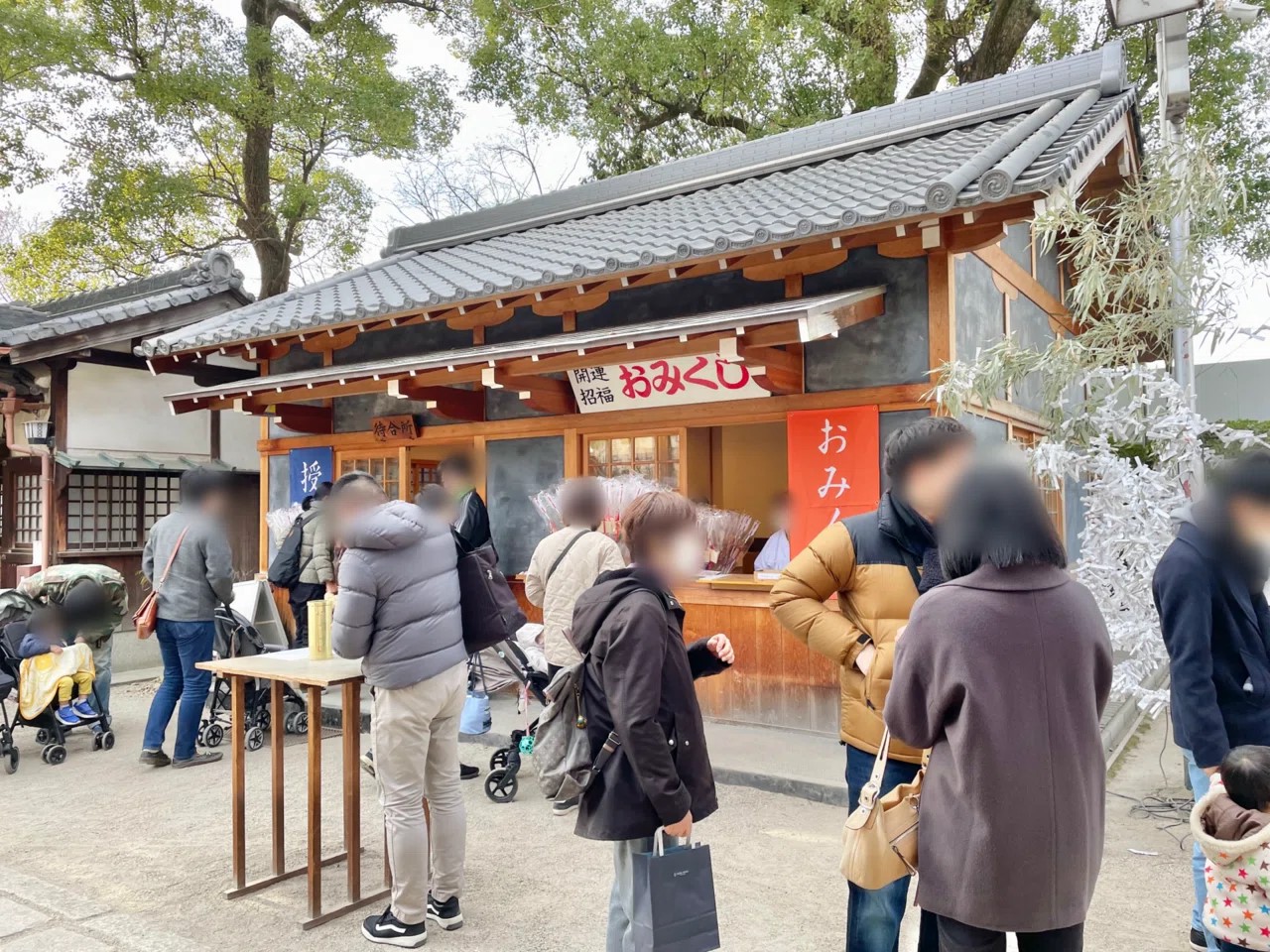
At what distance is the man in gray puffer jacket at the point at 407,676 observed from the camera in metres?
3.49

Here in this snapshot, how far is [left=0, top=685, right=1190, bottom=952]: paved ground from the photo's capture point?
3670 mm

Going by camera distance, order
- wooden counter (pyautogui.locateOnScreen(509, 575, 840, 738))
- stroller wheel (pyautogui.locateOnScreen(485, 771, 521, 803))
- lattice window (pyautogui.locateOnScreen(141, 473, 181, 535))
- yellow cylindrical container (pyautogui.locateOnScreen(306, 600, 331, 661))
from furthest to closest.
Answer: lattice window (pyautogui.locateOnScreen(141, 473, 181, 535)) < wooden counter (pyautogui.locateOnScreen(509, 575, 840, 738)) < stroller wheel (pyautogui.locateOnScreen(485, 771, 521, 803)) < yellow cylindrical container (pyautogui.locateOnScreen(306, 600, 331, 661))

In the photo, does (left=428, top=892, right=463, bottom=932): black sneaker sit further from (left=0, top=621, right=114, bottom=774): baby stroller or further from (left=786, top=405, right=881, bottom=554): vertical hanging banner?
(left=0, top=621, right=114, bottom=774): baby stroller

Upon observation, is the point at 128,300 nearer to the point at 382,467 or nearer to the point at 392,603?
the point at 382,467

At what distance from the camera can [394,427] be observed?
873 cm

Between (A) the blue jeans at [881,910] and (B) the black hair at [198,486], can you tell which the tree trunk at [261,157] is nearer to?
(B) the black hair at [198,486]

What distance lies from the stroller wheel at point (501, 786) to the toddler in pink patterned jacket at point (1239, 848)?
3.80m

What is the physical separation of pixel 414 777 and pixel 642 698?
4.53 ft

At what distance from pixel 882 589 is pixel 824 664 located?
3.88m

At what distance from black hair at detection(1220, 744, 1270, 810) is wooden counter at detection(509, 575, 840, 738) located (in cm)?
383

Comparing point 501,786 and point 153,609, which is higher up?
point 153,609

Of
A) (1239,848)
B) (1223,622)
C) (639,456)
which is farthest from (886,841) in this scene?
(639,456)

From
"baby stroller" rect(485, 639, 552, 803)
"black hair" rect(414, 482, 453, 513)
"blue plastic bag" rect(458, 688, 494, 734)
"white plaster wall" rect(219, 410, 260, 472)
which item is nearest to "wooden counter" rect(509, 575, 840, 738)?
"baby stroller" rect(485, 639, 552, 803)

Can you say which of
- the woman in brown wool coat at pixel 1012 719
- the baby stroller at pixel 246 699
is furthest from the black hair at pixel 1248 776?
the baby stroller at pixel 246 699
